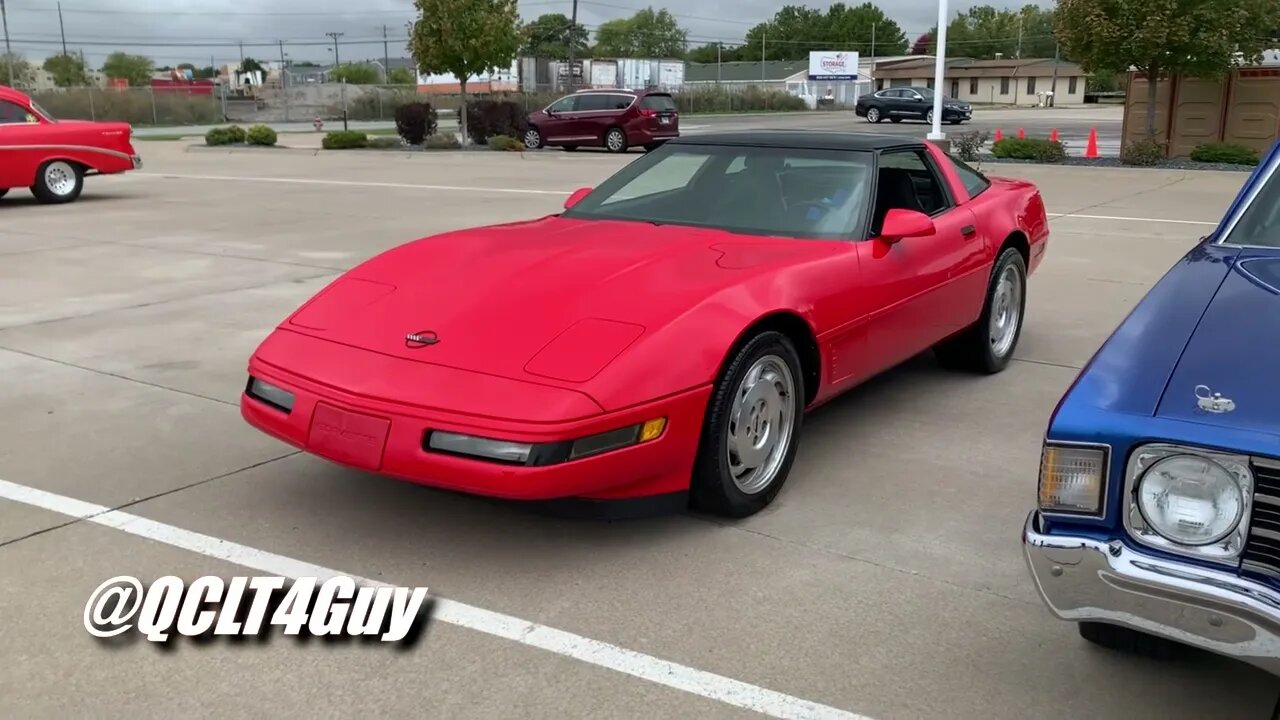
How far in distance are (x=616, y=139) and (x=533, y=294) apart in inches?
877

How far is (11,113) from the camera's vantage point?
A: 14242 millimetres

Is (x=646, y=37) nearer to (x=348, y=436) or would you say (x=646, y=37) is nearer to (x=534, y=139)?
(x=534, y=139)

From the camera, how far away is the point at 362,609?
3283 mm

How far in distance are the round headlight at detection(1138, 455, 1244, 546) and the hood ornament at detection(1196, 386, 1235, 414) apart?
0.39ft

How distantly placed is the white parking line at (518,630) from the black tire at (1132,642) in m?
0.75

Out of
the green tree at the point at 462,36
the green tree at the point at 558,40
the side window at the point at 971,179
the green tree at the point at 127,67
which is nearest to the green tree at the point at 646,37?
the green tree at the point at 558,40

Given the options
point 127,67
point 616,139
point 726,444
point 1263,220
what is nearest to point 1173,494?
point 726,444

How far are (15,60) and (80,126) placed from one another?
178 ft

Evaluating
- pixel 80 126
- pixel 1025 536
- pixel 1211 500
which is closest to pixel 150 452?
pixel 1025 536

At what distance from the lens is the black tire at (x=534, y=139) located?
26.7 meters

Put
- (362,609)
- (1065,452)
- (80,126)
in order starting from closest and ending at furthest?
(1065,452) < (362,609) < (80,126)

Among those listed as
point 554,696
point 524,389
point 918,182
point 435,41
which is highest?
point 435,41

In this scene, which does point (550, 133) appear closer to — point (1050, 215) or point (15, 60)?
point (1050, 215)

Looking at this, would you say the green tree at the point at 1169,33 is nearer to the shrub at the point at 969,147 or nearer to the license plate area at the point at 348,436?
the shrub at the point at 969,147
